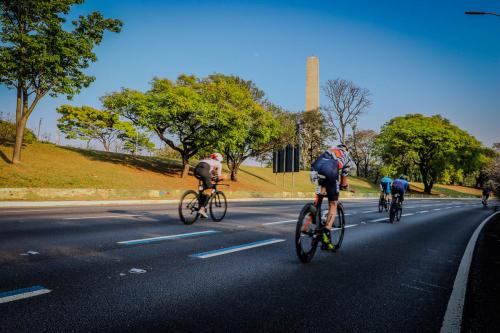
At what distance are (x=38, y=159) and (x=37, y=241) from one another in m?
25.3

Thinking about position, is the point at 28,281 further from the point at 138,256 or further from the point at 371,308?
the point at 371,308

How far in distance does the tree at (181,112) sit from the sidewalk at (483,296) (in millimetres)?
25584

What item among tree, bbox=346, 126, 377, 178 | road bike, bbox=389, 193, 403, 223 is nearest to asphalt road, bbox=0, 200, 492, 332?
road bike, bbox=389, 193, 403, 223

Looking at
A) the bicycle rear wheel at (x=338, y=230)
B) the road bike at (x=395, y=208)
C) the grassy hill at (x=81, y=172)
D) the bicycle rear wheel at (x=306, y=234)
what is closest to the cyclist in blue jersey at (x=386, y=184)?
the road bike at (x=395, y=208)

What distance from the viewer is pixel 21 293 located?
→ 3291mm

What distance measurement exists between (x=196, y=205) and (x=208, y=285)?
19.4ft

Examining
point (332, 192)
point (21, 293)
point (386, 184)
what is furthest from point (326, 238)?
point (386, 184)

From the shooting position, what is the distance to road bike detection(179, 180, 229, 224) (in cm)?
929

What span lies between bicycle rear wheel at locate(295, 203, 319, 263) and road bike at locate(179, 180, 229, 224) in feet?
15.0

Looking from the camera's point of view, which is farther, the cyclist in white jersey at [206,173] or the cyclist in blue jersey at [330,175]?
the cyclist in white jersey at [206,173]

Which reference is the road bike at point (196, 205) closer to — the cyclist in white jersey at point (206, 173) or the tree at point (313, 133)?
the cyclist in white jersey at point (206, 173)

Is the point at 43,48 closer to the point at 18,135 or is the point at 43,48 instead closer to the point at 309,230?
the point at 18,135

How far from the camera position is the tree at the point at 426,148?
5556 cm

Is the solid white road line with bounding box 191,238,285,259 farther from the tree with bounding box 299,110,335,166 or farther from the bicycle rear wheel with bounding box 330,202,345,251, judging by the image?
A: the tree with bounding box 299,110,335,166
